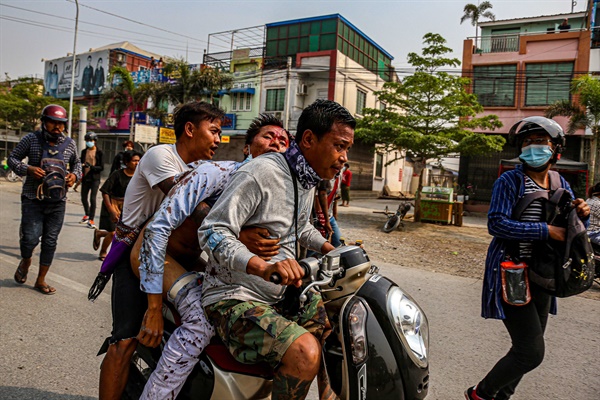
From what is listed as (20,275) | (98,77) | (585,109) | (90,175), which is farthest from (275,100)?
(20,275)

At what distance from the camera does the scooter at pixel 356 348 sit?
1654 millimetres

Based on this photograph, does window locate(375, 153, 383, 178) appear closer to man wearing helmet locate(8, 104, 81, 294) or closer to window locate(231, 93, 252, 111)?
window locate(231, 93, 252, 111)

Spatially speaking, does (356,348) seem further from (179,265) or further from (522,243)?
(522,243)

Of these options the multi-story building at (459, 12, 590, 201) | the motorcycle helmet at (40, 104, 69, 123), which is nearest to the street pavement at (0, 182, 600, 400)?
the motorcycle helmet at (40, 104, 69, 123)

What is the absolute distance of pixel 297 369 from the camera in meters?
1.65

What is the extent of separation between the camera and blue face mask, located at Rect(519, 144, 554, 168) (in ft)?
8.93

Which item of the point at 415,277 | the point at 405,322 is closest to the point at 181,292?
the point at 405,322

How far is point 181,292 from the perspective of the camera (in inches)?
81.7

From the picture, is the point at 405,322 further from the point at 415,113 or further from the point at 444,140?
the point at 415,113

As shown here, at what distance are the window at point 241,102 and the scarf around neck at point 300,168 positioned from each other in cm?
2794

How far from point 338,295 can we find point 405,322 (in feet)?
0.96

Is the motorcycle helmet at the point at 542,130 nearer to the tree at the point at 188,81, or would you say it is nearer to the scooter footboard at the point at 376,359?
the scooter footboard at the point at 376,359

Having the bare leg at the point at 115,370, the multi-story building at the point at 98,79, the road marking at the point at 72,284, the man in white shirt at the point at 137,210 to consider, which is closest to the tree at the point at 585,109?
the road marking at the point at 72,284

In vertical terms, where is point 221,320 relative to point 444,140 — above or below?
below
